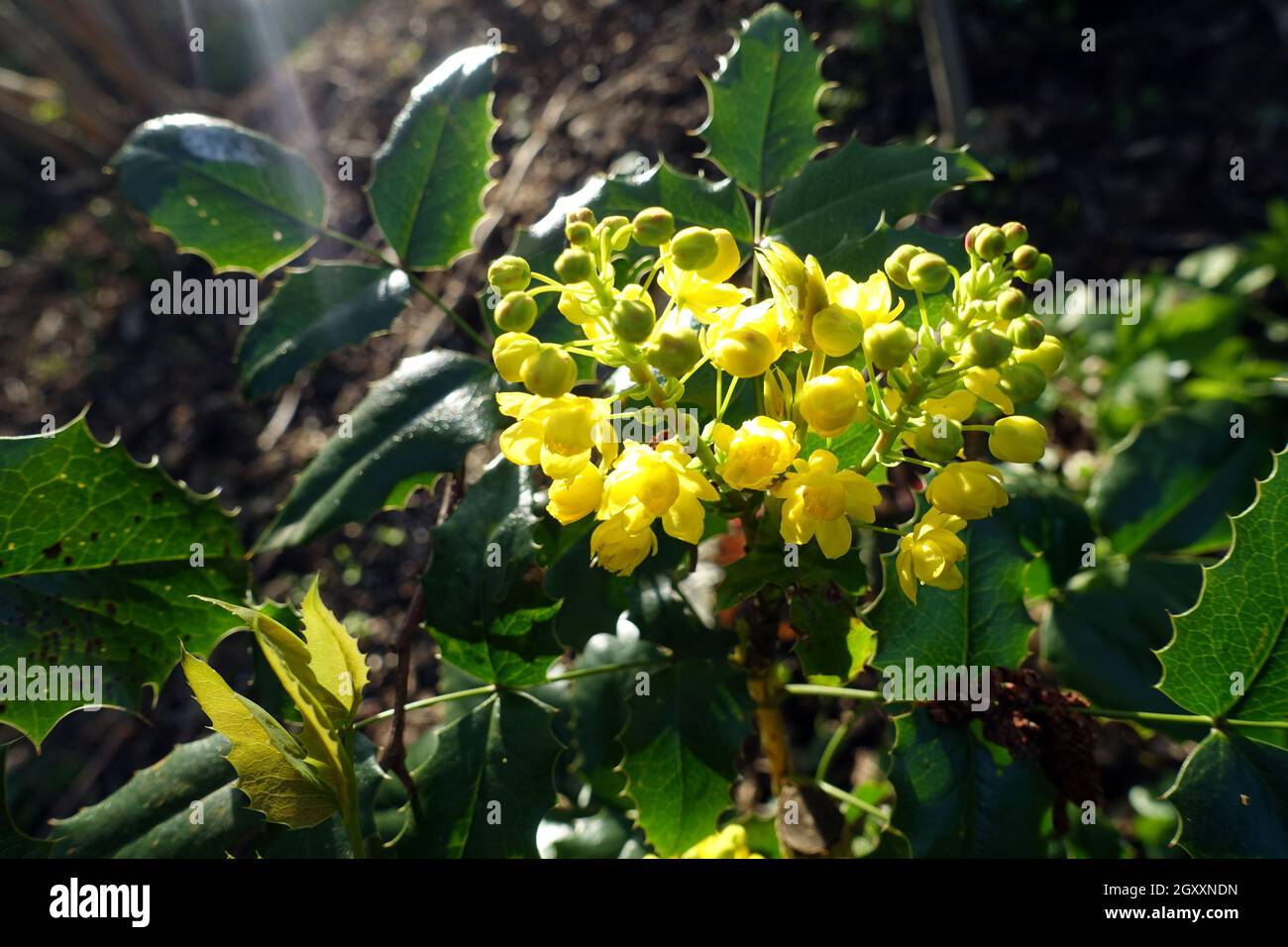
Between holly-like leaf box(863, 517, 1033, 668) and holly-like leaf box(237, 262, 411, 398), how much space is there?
833 mm

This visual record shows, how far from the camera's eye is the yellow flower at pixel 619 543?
892mm

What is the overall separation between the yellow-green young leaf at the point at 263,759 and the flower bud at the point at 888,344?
2.22ft

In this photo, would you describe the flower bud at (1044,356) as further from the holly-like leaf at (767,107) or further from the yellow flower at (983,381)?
the holly-like leaf at (767,107)

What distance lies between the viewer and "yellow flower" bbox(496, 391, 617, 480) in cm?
84

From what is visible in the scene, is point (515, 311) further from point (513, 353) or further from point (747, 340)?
point (747, 340)

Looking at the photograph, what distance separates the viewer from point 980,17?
3125 mm

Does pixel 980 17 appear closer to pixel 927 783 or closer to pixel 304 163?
pixel 304 163

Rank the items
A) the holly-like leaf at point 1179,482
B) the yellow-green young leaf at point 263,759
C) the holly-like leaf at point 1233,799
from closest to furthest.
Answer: the yellow-green young leaf at point 263,759, the holly-like leaf at point 1233,799, the holly-like leaf at point 1179,482

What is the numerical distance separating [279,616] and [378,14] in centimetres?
382

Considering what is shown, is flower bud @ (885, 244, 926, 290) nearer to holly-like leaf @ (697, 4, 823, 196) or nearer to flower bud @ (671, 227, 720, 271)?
flower bud @ (671, 227, 720, 271)

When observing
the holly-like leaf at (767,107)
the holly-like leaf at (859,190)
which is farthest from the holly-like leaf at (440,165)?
the holly-like leaf at (859,190)

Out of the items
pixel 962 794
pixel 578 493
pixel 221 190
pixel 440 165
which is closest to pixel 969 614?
pixel 962 794

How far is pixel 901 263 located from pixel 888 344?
14 cm
